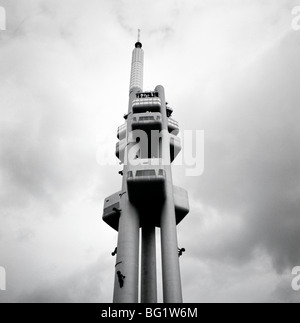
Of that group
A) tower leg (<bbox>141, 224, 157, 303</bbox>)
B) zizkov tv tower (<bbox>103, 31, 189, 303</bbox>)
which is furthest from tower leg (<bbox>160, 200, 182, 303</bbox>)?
tower leg (<bbox>141, 224, 157, 303</bbox>)

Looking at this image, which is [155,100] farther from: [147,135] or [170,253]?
[170,253]

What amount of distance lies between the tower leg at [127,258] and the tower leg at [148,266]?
20.0 ft

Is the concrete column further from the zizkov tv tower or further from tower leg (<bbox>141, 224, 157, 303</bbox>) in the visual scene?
tower leg (<bbox>141, 224, 157, 303</bbox>)

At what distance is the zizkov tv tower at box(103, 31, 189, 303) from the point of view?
110 feet

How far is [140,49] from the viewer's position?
6638cm

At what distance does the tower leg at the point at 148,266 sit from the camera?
3944 cm

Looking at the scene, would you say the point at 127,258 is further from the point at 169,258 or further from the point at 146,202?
the point at 146,202

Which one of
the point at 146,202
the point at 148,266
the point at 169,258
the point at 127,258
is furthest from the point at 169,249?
the point at 148,266

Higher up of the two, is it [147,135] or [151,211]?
[147,135]

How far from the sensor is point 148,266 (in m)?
41.4

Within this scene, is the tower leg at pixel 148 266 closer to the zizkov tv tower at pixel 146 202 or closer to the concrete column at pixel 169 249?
the zizkov tv tower at pixel 146 202

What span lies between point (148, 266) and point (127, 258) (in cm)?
788
